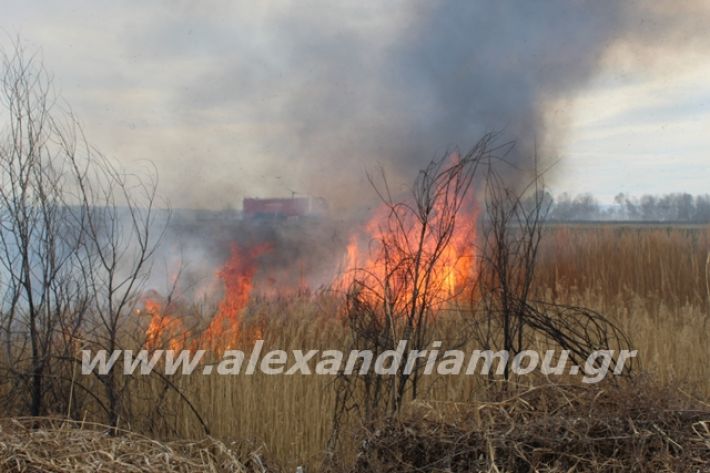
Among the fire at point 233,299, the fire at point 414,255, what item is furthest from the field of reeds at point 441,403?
the fire at point 414,255

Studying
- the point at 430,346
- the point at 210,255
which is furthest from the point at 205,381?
the point at 210,255

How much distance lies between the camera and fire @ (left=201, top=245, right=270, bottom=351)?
6.86 metres

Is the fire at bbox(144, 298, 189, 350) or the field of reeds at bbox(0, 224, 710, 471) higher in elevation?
the fire at bbox(144, 298, 189, 350)

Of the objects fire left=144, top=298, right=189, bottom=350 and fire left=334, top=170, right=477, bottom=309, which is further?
fire left=144, top=298, right=189, bottom=350

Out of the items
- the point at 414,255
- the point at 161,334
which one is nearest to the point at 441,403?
the point at 414,255

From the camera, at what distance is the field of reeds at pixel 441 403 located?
3387 millimetres

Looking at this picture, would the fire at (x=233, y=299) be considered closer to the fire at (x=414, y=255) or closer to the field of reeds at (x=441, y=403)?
the field of reeds at (x=441, y=403)

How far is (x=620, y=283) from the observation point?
11.3m

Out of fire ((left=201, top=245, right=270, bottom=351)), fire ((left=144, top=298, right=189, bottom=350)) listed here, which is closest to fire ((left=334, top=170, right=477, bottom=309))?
fire ((left=201, top=245, right=270, bottom=351))

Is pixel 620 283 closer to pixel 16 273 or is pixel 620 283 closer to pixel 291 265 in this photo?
pixel 291 265

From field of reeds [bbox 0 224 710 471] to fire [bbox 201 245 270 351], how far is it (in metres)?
0.23

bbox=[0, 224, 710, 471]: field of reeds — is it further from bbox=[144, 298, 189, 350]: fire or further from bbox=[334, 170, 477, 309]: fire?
bbox=[334, 170, 477, 309]: fire

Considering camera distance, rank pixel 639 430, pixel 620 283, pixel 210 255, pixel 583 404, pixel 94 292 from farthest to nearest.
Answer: pixel 210 255 < pixel 620 283 < pixel 94 292 < pixel 583 404 < pixel 639 430

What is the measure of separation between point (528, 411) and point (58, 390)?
154 inches
